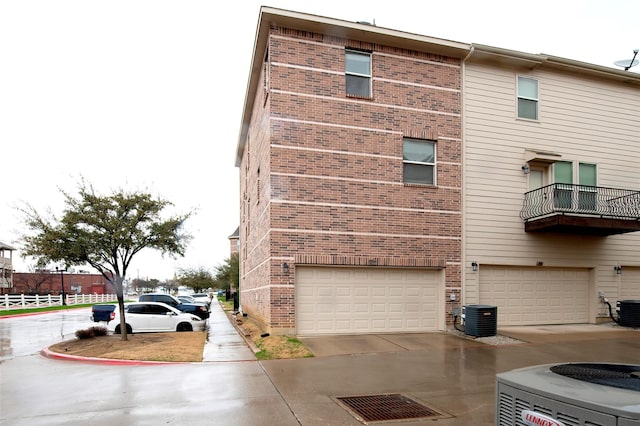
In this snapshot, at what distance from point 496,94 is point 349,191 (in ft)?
20.9

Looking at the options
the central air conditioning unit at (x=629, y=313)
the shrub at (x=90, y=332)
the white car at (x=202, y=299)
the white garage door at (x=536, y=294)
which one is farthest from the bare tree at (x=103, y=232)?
the white car at (x=202, y=299)

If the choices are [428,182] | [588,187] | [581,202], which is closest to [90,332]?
[428,182]

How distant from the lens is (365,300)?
1381cm

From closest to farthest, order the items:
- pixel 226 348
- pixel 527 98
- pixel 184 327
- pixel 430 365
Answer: pixel 430 365 → pixel 226 348 → pixel 527 98 → pixel 184 327

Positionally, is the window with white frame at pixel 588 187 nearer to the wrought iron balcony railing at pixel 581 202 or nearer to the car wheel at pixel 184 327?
the wrought iron balcony railing at pixel 581 202

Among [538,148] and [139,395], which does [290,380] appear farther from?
[538,148]

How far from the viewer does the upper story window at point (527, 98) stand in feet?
52.4

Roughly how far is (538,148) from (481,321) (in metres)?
6.70

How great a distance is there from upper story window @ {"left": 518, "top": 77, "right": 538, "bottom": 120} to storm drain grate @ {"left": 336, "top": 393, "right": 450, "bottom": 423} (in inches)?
481

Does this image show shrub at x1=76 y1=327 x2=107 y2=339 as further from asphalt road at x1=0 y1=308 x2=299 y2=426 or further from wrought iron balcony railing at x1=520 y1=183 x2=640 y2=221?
wrought iron balcony railing at x1=520 y1=183 x2=640 y2=221

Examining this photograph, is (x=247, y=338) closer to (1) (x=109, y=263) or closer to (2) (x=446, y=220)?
(1) (x=109, y=263)

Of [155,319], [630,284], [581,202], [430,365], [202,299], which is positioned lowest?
[202,299]

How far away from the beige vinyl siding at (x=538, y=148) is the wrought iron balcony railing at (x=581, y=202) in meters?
0.45

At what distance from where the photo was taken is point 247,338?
46.8 ft
